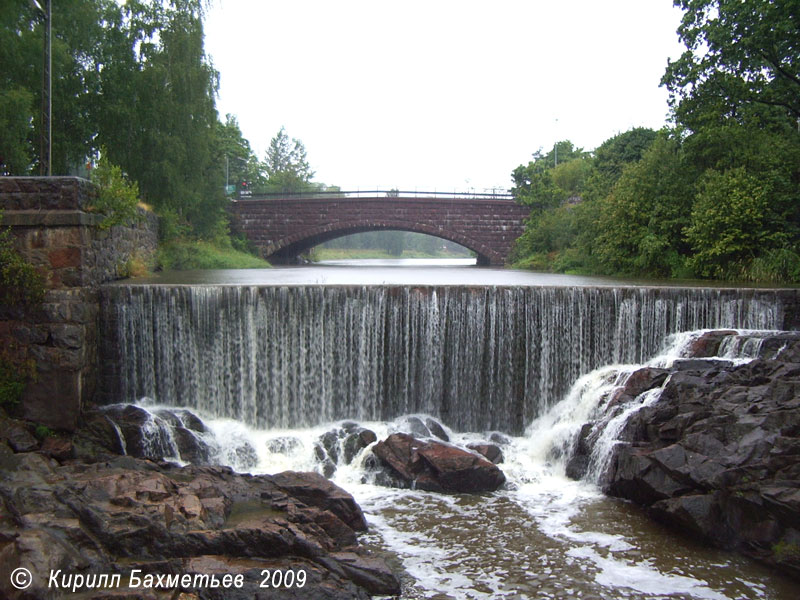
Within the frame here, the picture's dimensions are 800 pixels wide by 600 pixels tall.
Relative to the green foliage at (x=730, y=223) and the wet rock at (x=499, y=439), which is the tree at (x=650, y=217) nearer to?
the green foliage at (x=730, y=223)

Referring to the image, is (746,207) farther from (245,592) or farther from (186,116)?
(186,116)

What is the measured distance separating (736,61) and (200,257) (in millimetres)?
20519

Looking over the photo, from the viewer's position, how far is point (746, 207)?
2002cm

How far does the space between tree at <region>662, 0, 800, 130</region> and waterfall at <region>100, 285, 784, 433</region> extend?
394 inches

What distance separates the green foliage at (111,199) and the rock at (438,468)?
7.29m

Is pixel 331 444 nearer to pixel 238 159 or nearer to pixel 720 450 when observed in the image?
pixel 720 450

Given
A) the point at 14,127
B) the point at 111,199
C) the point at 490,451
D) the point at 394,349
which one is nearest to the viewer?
the point at 490,451

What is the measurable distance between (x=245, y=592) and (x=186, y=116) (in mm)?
23504

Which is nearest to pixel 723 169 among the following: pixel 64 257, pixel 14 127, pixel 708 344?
pixel 708 344

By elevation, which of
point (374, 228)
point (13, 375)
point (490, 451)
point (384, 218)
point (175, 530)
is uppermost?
point (384, 218)

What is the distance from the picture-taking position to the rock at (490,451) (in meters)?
12.2

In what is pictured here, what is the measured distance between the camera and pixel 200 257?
29.0 meters

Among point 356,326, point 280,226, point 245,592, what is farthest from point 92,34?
point 245,592

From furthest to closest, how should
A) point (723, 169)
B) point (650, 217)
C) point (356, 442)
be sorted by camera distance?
point (650, 217), point (723, 169), point (356, 442)
